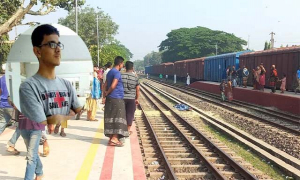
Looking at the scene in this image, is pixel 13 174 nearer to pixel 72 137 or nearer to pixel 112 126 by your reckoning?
pixel 112 126

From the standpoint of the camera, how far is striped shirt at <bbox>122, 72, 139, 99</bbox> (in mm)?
6811

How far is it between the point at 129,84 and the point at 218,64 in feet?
66.2

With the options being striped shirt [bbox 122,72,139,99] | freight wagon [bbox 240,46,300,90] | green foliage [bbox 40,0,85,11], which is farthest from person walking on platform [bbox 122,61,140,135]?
freight wagon [bbox 240,46,300,90]

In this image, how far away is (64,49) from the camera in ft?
3.24

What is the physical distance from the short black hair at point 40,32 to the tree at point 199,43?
219ft

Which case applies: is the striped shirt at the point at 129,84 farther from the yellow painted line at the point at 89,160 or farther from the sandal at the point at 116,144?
the yellow painted line at the point at 89,160

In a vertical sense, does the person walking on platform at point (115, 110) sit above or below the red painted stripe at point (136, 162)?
above

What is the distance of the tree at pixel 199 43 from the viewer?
67812mm

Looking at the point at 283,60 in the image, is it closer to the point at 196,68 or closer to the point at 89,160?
the point at 89,160

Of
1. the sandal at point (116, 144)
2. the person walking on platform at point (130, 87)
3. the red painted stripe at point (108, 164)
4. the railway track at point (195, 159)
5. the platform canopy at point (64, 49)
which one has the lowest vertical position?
the railway track at point (195, 159)

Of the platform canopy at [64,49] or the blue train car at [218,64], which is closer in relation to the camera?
the platform canopy at [64,49]

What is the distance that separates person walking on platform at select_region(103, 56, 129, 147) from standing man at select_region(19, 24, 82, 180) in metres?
4.41

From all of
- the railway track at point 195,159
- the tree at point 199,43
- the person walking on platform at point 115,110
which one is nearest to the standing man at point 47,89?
the railway track at point 195,159

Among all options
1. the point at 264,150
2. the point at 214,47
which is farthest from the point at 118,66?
the point at 214,47
